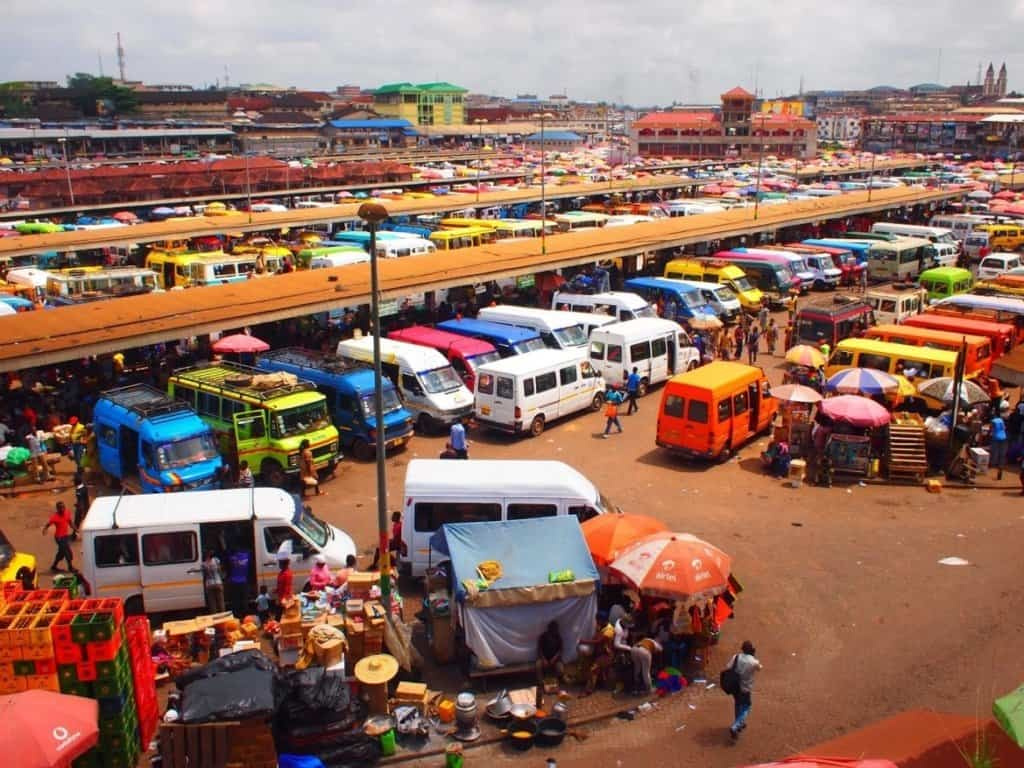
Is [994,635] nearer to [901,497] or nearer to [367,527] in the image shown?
[901,497]

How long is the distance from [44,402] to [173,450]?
6607 mm

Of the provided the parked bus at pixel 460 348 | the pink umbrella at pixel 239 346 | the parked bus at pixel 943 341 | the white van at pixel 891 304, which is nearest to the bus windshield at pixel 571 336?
the parked bus at pixel 460 348

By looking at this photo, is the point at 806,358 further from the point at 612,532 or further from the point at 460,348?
the point at 612,532

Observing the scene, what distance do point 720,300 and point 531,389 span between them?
11.8 meters

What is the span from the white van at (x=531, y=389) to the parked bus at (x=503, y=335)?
4.30 feet

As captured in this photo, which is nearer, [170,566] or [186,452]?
[170,566]

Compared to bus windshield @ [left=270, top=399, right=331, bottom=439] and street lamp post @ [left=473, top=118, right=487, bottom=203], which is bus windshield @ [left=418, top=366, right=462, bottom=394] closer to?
bus windshield @ [left=270, top=399, right=331, bottom=439]

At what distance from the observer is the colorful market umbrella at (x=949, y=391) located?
18.2m

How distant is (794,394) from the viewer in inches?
719

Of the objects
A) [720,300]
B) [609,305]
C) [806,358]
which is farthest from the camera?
[720,300]

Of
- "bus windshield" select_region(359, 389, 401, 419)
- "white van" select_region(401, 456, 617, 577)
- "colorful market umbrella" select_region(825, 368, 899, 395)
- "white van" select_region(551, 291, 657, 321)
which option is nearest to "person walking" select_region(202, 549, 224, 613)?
"white van" select_region(401, 456, 617, 577)

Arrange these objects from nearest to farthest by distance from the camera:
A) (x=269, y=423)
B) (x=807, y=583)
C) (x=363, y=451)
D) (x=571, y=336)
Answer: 1. (x=807, y=583)
2. (x=269, y=423)
3. (x=363, y=451)
4. (x=571, y=336)

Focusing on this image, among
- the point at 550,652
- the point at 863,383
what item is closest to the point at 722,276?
the point at 863,383

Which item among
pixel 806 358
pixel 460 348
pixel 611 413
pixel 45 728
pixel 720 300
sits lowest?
pixel 611 413
